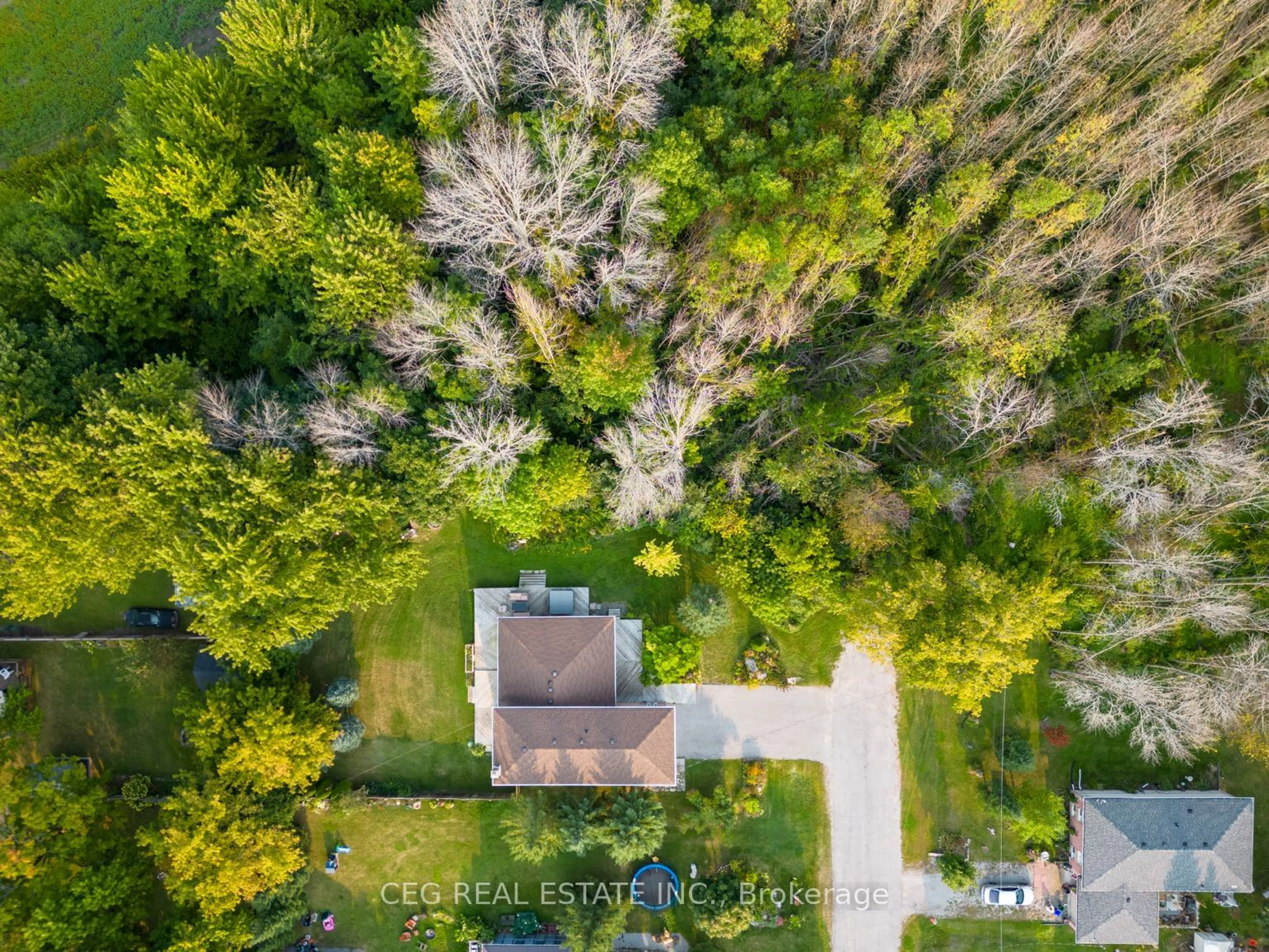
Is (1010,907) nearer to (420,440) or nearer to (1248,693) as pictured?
(1248,693)

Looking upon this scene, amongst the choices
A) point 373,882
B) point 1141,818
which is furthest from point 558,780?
point 1141,818

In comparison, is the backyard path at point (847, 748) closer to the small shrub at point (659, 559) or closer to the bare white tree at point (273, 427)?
the small shrub at point (659, 559)

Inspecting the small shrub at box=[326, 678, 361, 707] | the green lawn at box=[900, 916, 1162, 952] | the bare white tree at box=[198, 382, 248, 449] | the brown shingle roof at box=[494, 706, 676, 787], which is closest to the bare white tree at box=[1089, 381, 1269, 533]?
the green lawn at box=[900, 916, 1162, 952]

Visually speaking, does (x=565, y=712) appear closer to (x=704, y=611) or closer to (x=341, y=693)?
(x=704, y=611)

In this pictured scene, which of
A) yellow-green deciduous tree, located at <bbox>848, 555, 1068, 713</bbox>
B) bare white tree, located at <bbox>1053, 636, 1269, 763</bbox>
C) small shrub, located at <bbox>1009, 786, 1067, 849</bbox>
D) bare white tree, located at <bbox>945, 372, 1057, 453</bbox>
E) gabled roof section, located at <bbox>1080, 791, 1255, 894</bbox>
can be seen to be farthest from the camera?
gabled roof section, located at <bbox>1080, 791, 1255, 894</bbox>

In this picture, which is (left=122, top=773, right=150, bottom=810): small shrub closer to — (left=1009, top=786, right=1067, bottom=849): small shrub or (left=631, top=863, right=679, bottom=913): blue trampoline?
(left=631, top=863, right=679, bottom=913): blue trampoline

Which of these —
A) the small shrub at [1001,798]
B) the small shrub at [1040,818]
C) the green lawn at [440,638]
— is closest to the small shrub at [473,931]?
the green lawn at [440,638]

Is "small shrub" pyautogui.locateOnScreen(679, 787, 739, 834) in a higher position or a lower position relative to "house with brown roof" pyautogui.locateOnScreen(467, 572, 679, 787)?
lower
